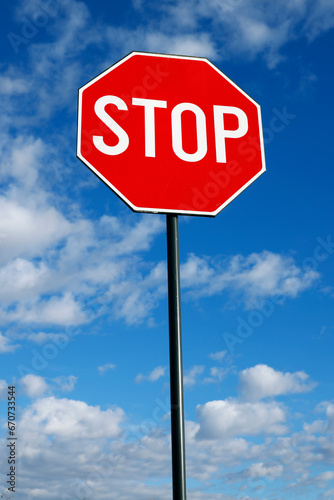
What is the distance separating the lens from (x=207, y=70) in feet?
15.4

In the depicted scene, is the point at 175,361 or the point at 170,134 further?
the point at 170,134

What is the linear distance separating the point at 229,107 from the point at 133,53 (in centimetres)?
97

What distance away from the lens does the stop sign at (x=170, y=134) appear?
409 centimetres

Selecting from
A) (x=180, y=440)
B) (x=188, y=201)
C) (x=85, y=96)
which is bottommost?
(x=180, y=440)

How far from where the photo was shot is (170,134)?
433cm

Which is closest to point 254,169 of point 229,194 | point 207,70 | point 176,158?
point 229,194

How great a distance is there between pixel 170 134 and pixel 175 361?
1.89 m

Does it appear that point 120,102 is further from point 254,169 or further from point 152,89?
point 254,169

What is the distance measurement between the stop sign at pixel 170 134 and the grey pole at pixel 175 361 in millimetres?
288

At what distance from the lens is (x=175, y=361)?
3523 millimetres

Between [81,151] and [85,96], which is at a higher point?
[85,96]

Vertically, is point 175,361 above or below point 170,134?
below

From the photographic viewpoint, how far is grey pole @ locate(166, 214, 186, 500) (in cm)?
328

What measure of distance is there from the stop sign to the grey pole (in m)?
0.29
